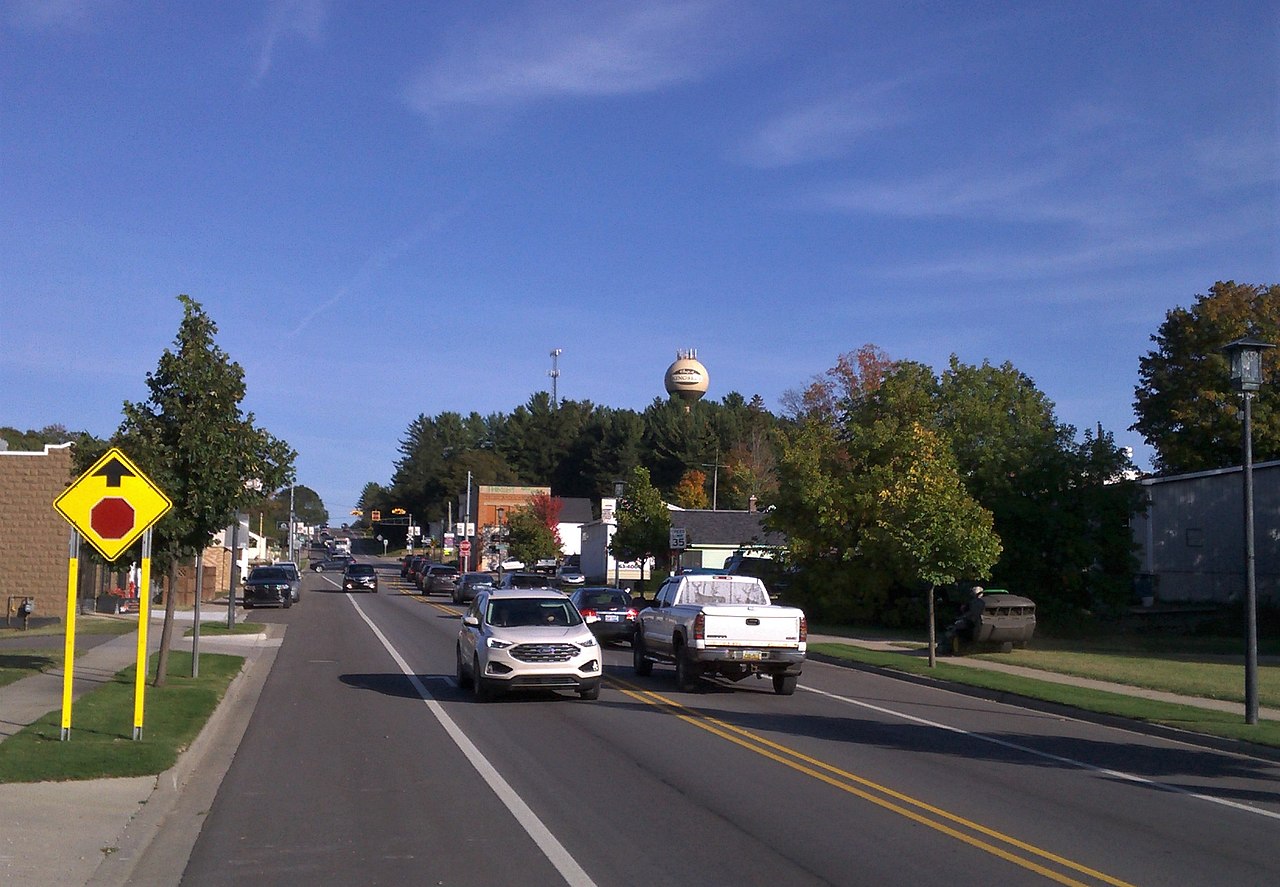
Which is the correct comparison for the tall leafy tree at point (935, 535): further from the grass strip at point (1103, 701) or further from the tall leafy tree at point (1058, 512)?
the tall leafy tree at point (1058, 512)

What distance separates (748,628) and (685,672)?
134 centimetres

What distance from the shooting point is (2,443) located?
1539 inches

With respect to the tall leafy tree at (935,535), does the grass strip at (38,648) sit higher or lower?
lower

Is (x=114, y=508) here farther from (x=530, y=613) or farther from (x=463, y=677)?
(x=463, y=677)

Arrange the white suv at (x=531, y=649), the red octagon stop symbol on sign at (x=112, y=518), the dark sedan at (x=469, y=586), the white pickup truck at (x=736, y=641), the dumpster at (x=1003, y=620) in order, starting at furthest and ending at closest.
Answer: the dark sedan at (x=469, y=586), the dumpster at (x=1003, y=620), the white pickup truck at (x=736, y=641), the white suv at (x=531, y=649), the red octagon stop symbol on sign at (x=112, y=518)

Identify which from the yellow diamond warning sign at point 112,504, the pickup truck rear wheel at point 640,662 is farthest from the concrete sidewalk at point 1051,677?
the yellow diamond warning sign at point 112,504

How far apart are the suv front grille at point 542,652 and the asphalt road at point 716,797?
71 centimetres

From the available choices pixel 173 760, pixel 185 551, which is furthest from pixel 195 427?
pixel 173 760

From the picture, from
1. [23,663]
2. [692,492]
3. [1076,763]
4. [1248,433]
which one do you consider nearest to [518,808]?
[1076,763]

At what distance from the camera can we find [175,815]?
9.84 metres

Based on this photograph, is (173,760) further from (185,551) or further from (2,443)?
(2,443)

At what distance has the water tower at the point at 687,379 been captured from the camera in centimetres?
11019

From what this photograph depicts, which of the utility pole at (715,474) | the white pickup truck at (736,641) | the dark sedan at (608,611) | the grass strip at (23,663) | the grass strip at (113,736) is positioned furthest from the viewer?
the utility pole at (715,474)

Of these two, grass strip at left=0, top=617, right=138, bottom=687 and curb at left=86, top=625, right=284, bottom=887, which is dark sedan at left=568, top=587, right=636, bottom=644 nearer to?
grass strip at left=0, top=617, right=138, bottom=687
